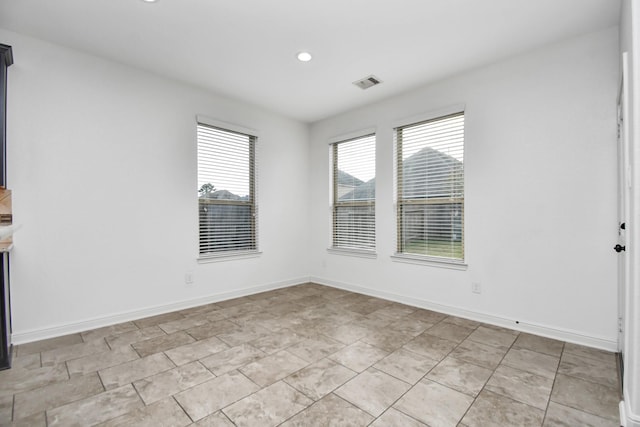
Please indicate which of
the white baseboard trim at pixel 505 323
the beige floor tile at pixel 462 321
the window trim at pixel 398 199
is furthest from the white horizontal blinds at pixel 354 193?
the beige floor tile at pixel 462 321

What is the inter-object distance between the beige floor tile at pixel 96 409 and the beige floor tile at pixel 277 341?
99 cm

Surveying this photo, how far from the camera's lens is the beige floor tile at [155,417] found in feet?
5.57

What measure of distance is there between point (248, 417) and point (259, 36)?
9.65 feet

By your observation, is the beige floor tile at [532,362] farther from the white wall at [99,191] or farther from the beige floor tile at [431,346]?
the white wall at [99,191]

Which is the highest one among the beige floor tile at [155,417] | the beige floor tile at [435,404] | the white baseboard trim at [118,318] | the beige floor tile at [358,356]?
the white baseboard trim at [118,318]

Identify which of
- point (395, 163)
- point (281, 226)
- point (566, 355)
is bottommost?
point (566, 355)

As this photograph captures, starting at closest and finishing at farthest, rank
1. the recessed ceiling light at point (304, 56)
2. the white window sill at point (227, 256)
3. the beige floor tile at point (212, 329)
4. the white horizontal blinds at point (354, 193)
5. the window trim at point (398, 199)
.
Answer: the beige floor tile at point (212, 329), the recessed ceiling light at point (304, 56), the window trim at point (398, 199), the white window sill at point (227, 256), the white horizontal blinds at point (354, 193)

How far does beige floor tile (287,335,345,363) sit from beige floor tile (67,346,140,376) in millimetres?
1289

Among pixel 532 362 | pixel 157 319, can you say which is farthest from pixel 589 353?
pixel 157 319

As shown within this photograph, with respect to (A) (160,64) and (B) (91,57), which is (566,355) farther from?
(B) (91,57)

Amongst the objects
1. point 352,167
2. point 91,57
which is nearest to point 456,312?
point 352,167


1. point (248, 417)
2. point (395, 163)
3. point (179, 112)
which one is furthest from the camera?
point (395, 163)

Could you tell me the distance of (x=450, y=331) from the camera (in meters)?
3.08

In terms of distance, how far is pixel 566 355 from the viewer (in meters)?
2.53
